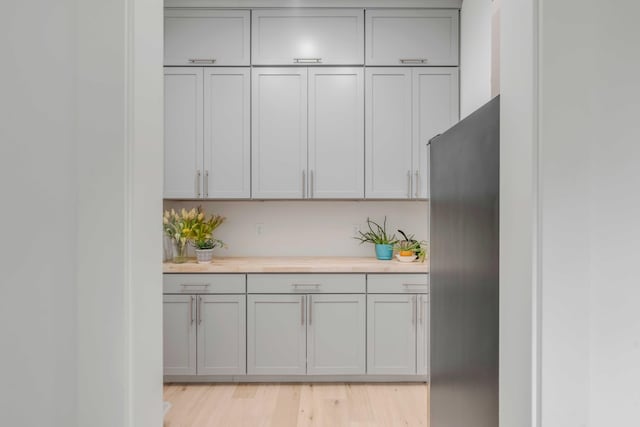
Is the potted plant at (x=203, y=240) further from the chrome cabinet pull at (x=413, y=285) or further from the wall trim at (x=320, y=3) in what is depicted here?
the wall trim at (x=320, y=3)

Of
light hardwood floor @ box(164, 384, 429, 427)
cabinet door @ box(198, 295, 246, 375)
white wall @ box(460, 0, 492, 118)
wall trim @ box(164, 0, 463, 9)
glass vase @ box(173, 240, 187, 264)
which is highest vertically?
wall trim @ box(164, 0, 463, 9)

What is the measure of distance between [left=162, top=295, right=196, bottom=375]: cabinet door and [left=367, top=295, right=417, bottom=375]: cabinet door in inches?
50.3

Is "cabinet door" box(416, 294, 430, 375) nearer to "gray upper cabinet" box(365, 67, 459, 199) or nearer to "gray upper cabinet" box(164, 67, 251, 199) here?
"gray upper cabinet" box(365, 67, 459, 199)

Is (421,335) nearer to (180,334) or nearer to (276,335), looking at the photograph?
(276,335)
